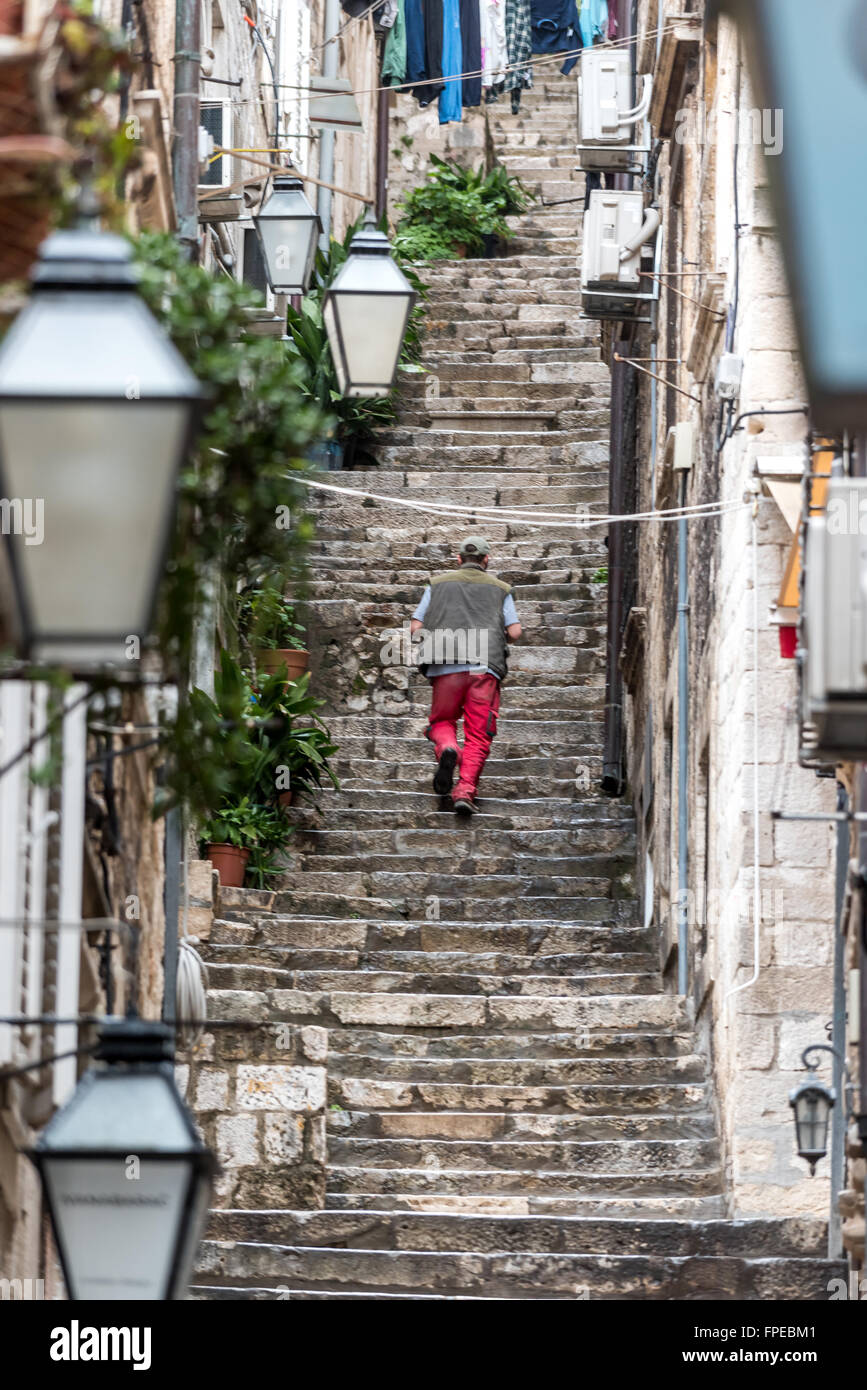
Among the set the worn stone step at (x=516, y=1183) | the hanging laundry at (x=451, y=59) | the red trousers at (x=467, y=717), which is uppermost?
the hanging laundry at (x=451, y=59)

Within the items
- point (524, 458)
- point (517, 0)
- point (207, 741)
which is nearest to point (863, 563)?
point (207, 741)

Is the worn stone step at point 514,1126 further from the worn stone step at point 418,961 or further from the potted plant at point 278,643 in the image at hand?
the potted plant at point 278,643

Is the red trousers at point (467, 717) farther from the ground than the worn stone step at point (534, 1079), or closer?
farther from the ground

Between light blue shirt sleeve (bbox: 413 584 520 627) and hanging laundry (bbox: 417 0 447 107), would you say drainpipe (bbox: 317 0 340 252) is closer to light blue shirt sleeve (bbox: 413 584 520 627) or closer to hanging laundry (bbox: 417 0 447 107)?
hanging laundry (bbox: 417 0 447 107)

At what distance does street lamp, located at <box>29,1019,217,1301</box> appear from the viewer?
4395 millimetres

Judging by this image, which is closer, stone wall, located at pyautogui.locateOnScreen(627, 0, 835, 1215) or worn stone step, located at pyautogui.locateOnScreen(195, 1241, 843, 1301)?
worn stone step, located at pyautogui.locateOnScreen(195, 1241, 843, 1301)

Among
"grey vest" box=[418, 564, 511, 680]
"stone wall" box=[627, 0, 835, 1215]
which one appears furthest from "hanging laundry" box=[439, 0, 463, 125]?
"stone wall" box=[627, 0, 835, 1215]

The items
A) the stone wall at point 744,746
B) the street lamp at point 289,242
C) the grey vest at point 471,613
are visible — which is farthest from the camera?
the grey vest at point 471,613

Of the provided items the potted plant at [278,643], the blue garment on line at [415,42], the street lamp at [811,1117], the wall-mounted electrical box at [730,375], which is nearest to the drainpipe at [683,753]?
the wall-mounted electrical box at [730,375]

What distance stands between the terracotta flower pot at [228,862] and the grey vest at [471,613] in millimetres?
1839

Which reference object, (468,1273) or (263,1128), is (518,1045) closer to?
(263,1128)

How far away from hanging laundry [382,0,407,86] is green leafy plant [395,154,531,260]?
231 centimetres

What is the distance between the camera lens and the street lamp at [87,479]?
10.2ft

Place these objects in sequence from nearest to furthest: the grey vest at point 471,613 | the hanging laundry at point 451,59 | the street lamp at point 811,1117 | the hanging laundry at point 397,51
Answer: the street lamp at point 811,1117, the grey vest at point 471,613, the hanging laundry at point 451,59, the hanging laundry at point 397,51
